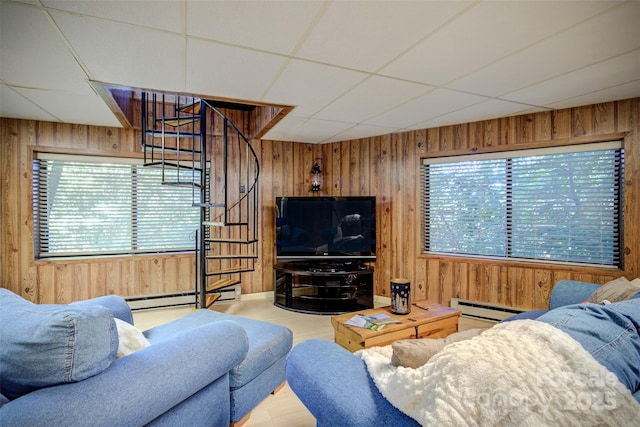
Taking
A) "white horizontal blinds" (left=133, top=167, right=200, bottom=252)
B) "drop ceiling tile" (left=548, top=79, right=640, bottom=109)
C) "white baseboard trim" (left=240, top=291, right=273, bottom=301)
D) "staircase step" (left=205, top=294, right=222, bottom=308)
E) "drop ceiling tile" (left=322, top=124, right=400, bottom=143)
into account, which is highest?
"drop ceiling tile" (left=322, top=124, right=400, bottom=143)

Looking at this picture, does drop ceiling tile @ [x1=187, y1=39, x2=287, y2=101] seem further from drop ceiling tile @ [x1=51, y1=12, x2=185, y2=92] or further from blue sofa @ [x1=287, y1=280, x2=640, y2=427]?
blue sofa @ [x1=287, y1=280, x2=640, y2=427]

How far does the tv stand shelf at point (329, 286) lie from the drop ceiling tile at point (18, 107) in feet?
10.0

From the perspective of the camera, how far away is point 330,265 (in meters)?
4.03

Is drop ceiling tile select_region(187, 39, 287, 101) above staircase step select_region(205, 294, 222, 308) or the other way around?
above

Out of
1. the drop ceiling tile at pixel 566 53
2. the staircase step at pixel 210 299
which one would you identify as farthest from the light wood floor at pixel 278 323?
the drop ceiling tile at pixel 566 53

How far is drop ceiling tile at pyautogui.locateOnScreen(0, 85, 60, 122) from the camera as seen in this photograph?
8.52 ft

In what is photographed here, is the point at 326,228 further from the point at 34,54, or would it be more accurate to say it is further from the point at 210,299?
the point at 34,54

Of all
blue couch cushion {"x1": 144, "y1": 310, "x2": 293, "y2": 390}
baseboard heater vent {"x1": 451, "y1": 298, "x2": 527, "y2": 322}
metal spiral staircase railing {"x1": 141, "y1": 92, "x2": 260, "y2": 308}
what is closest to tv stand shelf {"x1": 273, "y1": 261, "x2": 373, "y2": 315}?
metal spiral staircase railing {"x1": 141, "y1": 92, "x2": 260, "y2": 308}

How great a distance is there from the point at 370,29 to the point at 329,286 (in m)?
2.97

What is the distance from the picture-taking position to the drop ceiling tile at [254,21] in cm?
147

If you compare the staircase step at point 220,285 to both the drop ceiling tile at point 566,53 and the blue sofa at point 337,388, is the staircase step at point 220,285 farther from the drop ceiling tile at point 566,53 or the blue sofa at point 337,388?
the drop ceiling tile at point 566,53

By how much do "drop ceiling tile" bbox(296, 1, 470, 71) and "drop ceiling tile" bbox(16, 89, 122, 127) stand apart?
216 cm

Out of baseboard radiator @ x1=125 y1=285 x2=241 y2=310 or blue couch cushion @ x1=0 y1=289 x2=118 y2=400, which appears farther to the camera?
baseboard radiator @ x1=125 y1=285 x2=241 y2=310

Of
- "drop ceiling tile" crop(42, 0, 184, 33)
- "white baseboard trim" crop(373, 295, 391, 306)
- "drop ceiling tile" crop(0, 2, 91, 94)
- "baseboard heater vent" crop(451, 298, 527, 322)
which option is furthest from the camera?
"white baseboard trim" crop(373, 295, 391, 306)
